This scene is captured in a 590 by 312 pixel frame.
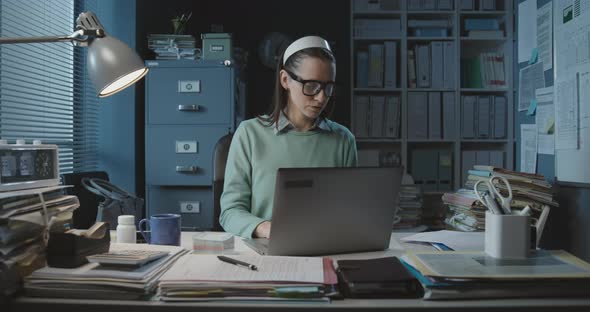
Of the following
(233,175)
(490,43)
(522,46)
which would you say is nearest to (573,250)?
(522,46)

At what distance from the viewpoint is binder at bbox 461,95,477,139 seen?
11.9 ft

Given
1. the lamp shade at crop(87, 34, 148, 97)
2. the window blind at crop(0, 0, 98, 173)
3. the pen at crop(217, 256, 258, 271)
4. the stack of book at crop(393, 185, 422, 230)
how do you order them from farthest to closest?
the stack of book at crop(393, 185, 422, 230) → the window blind at crop(0, 0, 98, 173) → the lamp shade at crop(87, 34, 148, 97) → the pen at crop(217, 256, 258, 271)

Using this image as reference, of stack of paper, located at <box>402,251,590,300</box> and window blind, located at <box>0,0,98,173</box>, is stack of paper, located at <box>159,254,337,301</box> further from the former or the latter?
window blind, located at <box>0,0,98,173</box>

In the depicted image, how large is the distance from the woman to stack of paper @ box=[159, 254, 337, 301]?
555 millimetres

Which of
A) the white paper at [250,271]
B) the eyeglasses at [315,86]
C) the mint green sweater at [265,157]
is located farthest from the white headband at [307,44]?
the white paper at [250,271]

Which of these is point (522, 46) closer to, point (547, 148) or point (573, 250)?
point (547, 148)

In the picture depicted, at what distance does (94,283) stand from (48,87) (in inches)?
76.0

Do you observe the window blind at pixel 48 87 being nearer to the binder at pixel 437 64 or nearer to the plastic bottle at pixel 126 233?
the plastic bottle at pixel 126 233

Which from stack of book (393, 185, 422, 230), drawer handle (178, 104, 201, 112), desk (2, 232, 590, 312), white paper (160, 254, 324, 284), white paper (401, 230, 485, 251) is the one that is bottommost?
stack of book (393, 185, 422, 230)

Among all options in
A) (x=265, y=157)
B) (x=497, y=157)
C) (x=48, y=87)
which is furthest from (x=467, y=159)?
(x=48, y=87)

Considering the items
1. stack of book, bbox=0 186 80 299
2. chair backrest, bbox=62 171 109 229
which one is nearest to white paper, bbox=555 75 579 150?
stack of book, bbox=0 186 80 299

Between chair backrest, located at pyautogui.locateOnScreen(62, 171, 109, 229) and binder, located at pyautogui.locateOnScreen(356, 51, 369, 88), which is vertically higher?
binder, located at pyautogui.locateOnScreen(356, 51, 369, 88)

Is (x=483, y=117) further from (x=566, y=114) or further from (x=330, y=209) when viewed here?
(x=330, y=209)

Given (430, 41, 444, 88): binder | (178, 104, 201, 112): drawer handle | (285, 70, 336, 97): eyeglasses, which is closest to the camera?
(285, 70, 336, 97): eyeglasses
